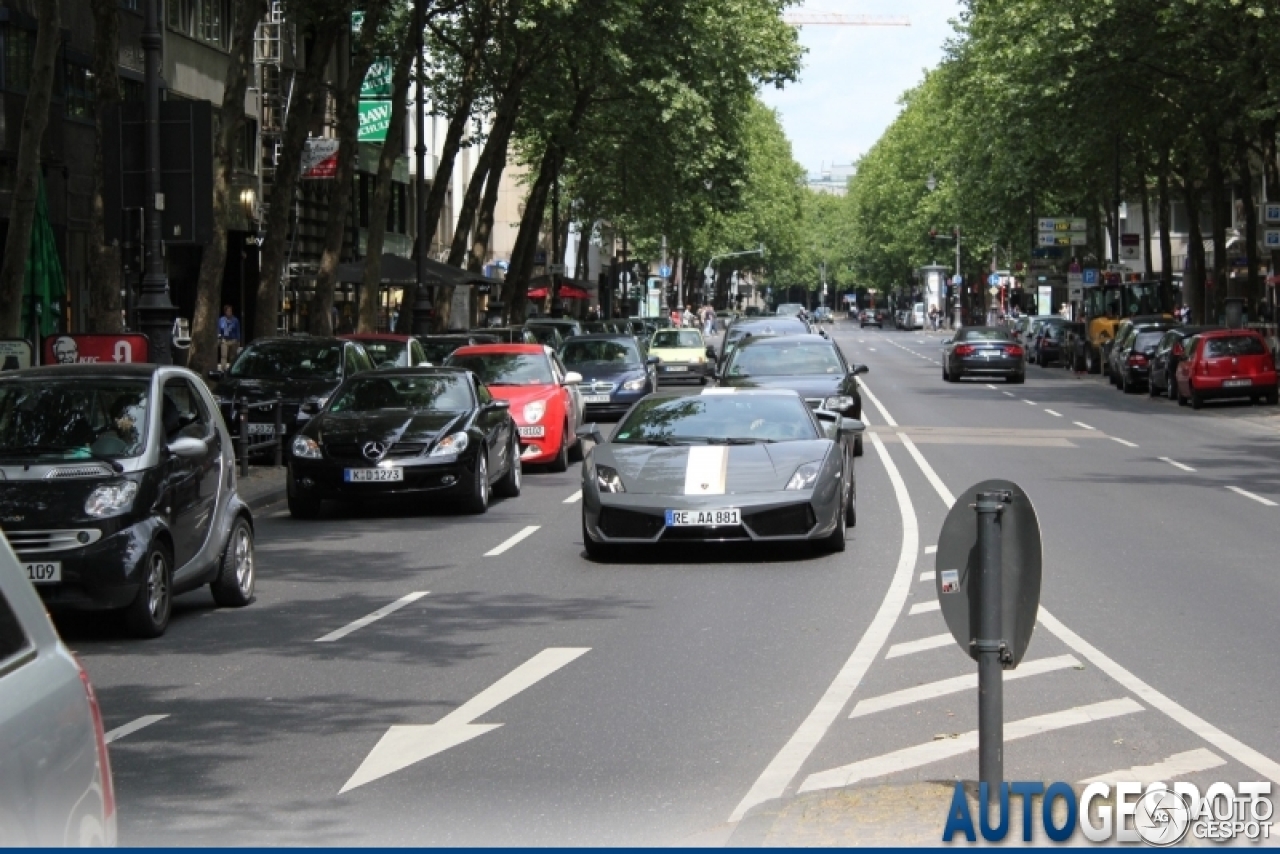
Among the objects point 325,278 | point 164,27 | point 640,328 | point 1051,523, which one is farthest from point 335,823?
point 640,328

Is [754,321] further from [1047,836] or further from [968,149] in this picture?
[1047,836]

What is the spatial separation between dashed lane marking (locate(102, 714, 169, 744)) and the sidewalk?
426 inches

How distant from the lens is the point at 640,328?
205 ft

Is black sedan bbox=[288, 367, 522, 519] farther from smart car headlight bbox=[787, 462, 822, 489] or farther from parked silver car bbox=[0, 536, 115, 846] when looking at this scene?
parked silver car bbox=[0, 536, 115, 846]

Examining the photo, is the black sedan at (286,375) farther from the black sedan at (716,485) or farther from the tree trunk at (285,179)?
the black sedan at (716,485)

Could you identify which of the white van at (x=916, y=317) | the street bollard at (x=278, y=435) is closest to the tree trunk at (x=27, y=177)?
the street bollard at (x=278, y=435)

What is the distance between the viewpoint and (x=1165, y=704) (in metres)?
9.15

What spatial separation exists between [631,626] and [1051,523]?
7.03 metres

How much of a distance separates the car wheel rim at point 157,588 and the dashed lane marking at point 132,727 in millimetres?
2521

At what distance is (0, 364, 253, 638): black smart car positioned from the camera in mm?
11453

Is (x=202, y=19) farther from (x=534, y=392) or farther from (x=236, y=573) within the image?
(x=236, y=573)

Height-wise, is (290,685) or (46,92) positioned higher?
(46,92)

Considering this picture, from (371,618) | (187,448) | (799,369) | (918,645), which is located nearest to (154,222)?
(799,369)

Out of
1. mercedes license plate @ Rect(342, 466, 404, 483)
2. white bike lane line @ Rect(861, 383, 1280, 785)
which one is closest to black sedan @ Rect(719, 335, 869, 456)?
mercedes license plate @ Rect(342, 466, 404, 483)
